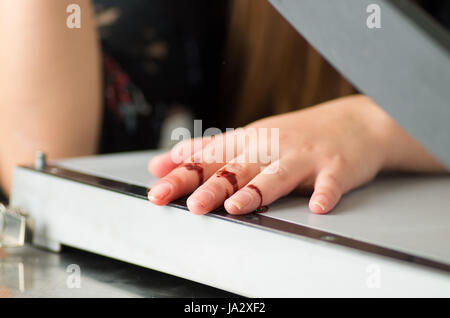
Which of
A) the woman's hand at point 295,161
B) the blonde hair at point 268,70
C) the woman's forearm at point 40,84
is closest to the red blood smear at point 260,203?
the woman's hand at point 295,161

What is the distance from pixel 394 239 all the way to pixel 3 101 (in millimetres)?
657

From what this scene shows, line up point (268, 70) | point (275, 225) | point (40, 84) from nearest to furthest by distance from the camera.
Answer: point (275, 225) < point (40, 84) < point (268, 70)

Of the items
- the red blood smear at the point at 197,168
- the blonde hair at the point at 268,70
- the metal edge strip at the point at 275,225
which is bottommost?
the metal edge strip at the point at 275,225

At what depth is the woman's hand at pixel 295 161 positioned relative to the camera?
447 millimetres

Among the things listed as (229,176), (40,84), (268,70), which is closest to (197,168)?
(229,176)

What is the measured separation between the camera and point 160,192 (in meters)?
0.45

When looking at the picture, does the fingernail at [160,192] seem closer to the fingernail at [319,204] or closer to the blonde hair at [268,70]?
the fingernail at [319,204]

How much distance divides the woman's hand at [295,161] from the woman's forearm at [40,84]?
32 cm

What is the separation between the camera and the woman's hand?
1.47 feet

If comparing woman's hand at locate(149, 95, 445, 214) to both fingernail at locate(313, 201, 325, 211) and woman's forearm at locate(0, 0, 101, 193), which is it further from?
woman's forearm at locate(0, 0, 101, 193)

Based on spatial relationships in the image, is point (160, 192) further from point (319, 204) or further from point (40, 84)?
point (40, 84)

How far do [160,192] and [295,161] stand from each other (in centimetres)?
13

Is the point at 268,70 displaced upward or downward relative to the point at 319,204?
upward
